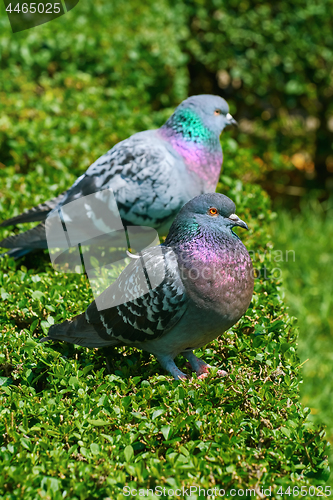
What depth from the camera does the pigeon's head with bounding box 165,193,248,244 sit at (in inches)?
104

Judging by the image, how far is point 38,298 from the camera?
3.30 meters

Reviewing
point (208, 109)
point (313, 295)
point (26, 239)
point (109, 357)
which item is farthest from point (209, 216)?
point (313, 295)

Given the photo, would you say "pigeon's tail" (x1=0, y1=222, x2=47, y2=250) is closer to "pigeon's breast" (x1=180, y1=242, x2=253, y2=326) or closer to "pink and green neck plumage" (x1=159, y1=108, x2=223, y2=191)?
"pink and green neck plumage" (x1=159, y1=108, x2=223, y2=191)

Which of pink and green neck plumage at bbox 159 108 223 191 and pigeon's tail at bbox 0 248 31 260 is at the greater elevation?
Answer: pink and green neck plumage at bbox 159 108 223 191

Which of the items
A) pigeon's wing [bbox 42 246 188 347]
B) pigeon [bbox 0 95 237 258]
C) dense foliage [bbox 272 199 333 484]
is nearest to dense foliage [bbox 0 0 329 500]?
pigeon's wing [bbox 42 246 188 347]

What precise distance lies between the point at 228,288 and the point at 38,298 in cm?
141

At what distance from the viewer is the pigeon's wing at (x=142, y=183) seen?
11.6 feet

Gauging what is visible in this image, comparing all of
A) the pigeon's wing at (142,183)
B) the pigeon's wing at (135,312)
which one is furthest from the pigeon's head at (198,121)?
the pigeon's wing at (135,312)

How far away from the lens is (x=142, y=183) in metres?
3.55

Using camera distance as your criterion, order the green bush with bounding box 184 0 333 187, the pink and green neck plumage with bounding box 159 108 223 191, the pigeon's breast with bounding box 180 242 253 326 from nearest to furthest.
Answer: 1. the pigeon's breast with bounding box 180 242 253 326
2. the pink and green neck plumage with bounding box 159 108 223 191
3. the green bush with bounding box 184 0 333 187

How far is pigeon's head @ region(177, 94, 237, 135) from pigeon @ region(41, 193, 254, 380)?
1268 millimetres

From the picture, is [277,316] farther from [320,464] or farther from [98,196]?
[98,196]

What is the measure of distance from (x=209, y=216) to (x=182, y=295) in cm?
46

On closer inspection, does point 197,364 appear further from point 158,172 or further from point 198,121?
point 198,121
